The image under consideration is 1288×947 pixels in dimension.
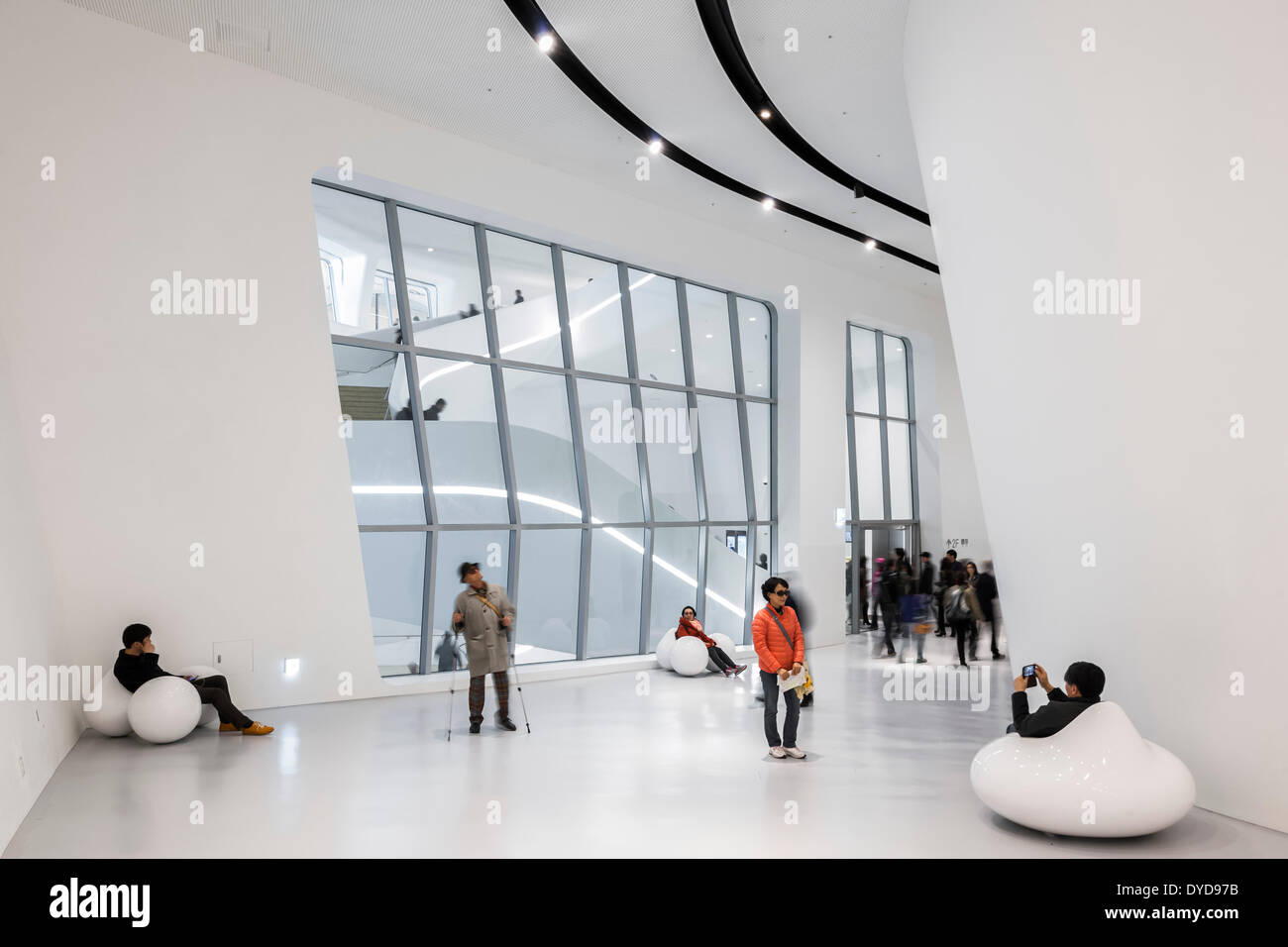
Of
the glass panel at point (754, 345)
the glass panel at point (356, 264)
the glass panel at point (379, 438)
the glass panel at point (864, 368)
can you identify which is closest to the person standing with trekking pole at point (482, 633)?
the glass panel at point (379, 438)

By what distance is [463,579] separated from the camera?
26.5 ft

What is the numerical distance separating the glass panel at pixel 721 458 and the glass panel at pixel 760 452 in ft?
1.16

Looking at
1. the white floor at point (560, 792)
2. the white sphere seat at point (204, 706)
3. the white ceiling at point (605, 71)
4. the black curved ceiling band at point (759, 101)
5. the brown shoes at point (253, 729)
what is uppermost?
the white ceiling at point (605, 71)

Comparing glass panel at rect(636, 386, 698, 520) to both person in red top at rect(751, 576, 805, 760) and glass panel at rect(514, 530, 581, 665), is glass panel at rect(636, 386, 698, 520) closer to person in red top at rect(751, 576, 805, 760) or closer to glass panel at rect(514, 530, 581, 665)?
glass panel at rect(514, 530, 581, 665)

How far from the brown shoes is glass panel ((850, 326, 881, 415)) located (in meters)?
12.9

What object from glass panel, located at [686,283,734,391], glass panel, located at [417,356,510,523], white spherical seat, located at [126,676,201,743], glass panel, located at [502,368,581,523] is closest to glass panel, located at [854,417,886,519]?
glass panel, located at [686,283,734,391]

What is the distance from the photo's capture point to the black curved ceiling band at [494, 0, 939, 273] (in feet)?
26.1

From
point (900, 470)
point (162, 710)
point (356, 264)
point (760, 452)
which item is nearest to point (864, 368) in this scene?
point (900, 470)

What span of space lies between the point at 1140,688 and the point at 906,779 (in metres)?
1.68

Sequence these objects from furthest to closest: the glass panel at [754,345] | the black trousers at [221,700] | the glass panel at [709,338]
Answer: the glass panel at [754,345] → the glass panel at [709,338] → the black trousers at [221,700]

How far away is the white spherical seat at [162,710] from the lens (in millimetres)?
7129

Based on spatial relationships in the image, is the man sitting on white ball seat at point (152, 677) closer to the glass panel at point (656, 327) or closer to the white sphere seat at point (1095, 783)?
the white sphere seat at point (1095, 783)

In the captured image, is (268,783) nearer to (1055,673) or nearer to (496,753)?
(496,753)
